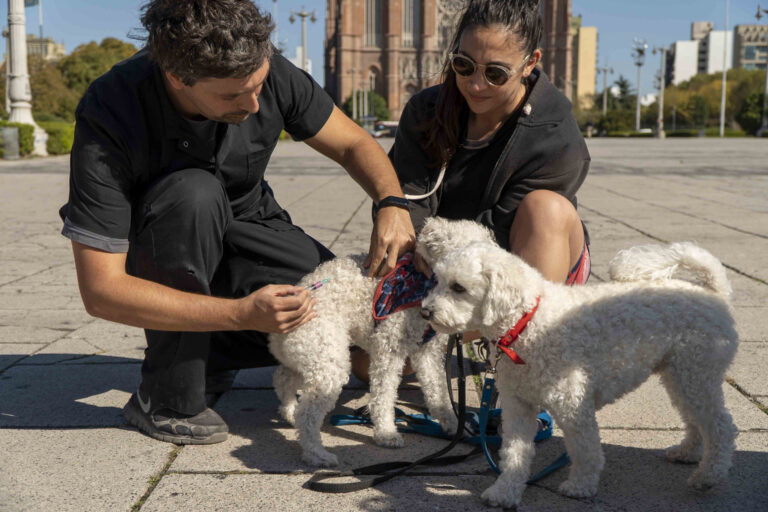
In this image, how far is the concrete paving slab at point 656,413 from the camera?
298 centimetres

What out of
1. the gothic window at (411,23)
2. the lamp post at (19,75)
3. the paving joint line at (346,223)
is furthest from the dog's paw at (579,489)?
the gothic window at (411,23)

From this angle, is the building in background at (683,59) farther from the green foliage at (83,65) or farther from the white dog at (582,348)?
the white dog at (582,348)

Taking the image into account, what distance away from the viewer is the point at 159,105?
9.13 feet

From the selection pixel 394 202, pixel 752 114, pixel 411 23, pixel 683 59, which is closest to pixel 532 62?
pixel 394 202

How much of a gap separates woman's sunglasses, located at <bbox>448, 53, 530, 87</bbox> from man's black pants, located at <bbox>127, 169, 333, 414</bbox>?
1.09 metres

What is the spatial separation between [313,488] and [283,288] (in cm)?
69

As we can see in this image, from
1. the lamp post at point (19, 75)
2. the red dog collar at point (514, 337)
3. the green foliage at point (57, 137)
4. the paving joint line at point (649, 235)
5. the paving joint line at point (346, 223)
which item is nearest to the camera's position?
the red dog collar at point (514, 337)

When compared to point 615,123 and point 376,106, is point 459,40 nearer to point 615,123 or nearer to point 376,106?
point 615,123

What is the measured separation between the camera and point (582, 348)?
2.42 meters

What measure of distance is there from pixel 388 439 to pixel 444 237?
819 mm

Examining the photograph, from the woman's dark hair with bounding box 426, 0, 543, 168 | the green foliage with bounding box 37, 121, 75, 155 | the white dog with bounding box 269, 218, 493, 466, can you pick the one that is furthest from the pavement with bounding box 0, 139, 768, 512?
the green foliage with bounding box 37, 121, 75, 155

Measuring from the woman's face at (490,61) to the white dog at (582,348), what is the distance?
0.98 metres

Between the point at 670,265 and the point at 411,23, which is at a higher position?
the point at 411,23

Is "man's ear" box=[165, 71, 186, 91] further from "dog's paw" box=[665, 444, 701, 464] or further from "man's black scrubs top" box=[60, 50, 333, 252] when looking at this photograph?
"dog's paw" box=[665, 444, 701, 464]
